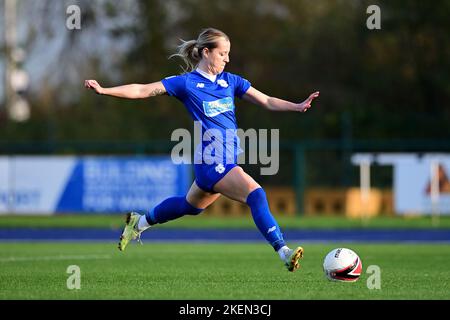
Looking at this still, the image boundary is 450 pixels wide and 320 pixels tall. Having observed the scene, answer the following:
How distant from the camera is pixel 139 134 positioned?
32.1 m

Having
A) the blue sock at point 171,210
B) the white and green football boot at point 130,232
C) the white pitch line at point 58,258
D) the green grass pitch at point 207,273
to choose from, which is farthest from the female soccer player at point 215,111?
A: the white pitch line at point 58,258

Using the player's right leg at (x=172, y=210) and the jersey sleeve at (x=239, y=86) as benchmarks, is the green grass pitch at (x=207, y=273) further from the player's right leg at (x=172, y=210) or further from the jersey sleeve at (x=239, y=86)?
the jersey sleeve at (x=239, y=86)

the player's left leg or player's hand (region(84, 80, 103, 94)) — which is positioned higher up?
player's hand (region(84, 80, 103, 94))

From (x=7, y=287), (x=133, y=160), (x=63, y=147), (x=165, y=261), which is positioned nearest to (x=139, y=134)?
(x=63, y=147)

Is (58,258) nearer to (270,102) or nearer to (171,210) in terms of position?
(171,210)

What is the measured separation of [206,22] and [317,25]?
4622 millimetres

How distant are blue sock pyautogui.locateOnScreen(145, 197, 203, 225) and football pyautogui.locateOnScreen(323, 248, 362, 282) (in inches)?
64.7

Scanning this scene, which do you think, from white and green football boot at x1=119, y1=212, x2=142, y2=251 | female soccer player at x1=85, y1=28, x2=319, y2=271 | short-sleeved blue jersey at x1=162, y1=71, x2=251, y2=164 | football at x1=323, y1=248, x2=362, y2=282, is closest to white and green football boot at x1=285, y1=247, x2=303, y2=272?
female soccer player at x1=85, y1=28, x2=319, y2=271

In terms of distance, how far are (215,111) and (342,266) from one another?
6.37ft

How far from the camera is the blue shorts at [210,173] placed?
9492mm

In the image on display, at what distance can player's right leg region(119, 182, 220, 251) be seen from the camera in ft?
32.9

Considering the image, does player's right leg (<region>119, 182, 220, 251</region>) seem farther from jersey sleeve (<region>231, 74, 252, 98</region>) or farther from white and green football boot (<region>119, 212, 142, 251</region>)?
jersey sleeve (<region>231, 74, 252, 98</region>)

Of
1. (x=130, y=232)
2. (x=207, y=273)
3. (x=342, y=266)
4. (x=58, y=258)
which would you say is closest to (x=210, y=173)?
(x=342, y=266)

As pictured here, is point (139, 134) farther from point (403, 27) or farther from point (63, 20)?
point (403, 27)
